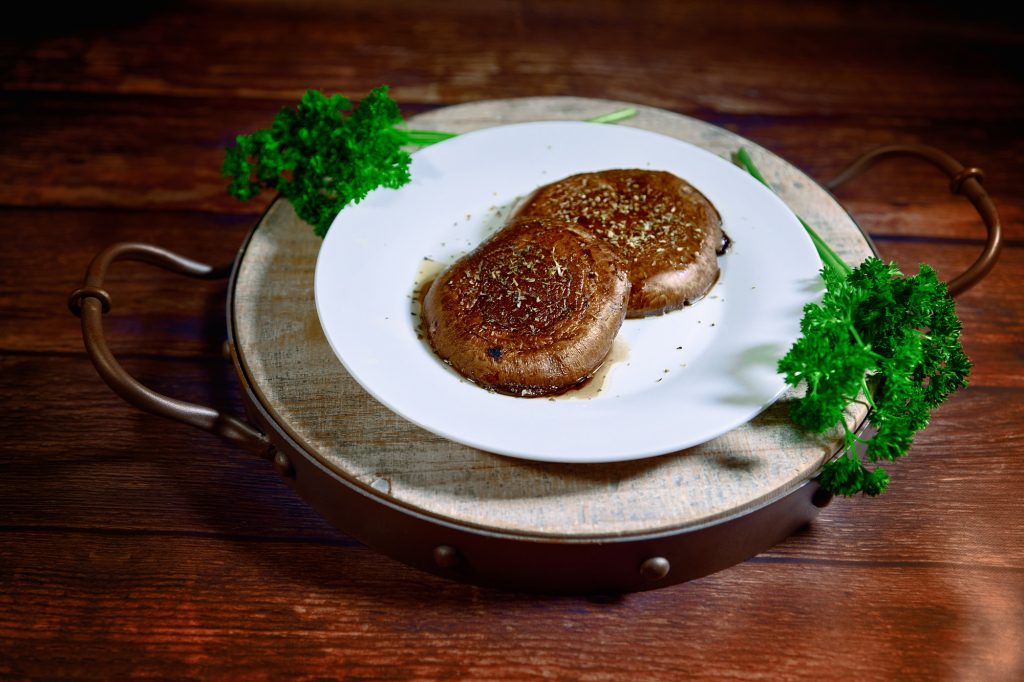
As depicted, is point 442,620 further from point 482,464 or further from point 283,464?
point 283,464

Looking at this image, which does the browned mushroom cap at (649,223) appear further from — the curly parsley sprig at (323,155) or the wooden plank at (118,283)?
the wooden plank at (118,283)

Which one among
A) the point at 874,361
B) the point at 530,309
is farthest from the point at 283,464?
the point at 874,361

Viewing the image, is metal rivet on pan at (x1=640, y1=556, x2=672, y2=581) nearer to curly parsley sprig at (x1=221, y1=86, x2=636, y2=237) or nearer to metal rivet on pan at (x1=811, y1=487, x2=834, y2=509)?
metal rivet on pan at (x1=811, y1=487, x2=834, y2=509)

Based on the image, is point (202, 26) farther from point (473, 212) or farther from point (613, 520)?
point (613, 520)

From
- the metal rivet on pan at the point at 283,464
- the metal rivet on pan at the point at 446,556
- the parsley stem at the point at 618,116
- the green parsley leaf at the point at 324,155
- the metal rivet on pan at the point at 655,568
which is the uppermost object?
→ the parsley stem at the point at 618,116

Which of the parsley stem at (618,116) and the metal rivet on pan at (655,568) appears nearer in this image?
the metal rivet on pan at (655,568)

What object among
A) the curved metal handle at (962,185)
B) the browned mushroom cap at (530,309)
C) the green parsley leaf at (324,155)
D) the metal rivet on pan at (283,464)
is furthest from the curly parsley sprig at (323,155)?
the curved metal handle at (962,185)
